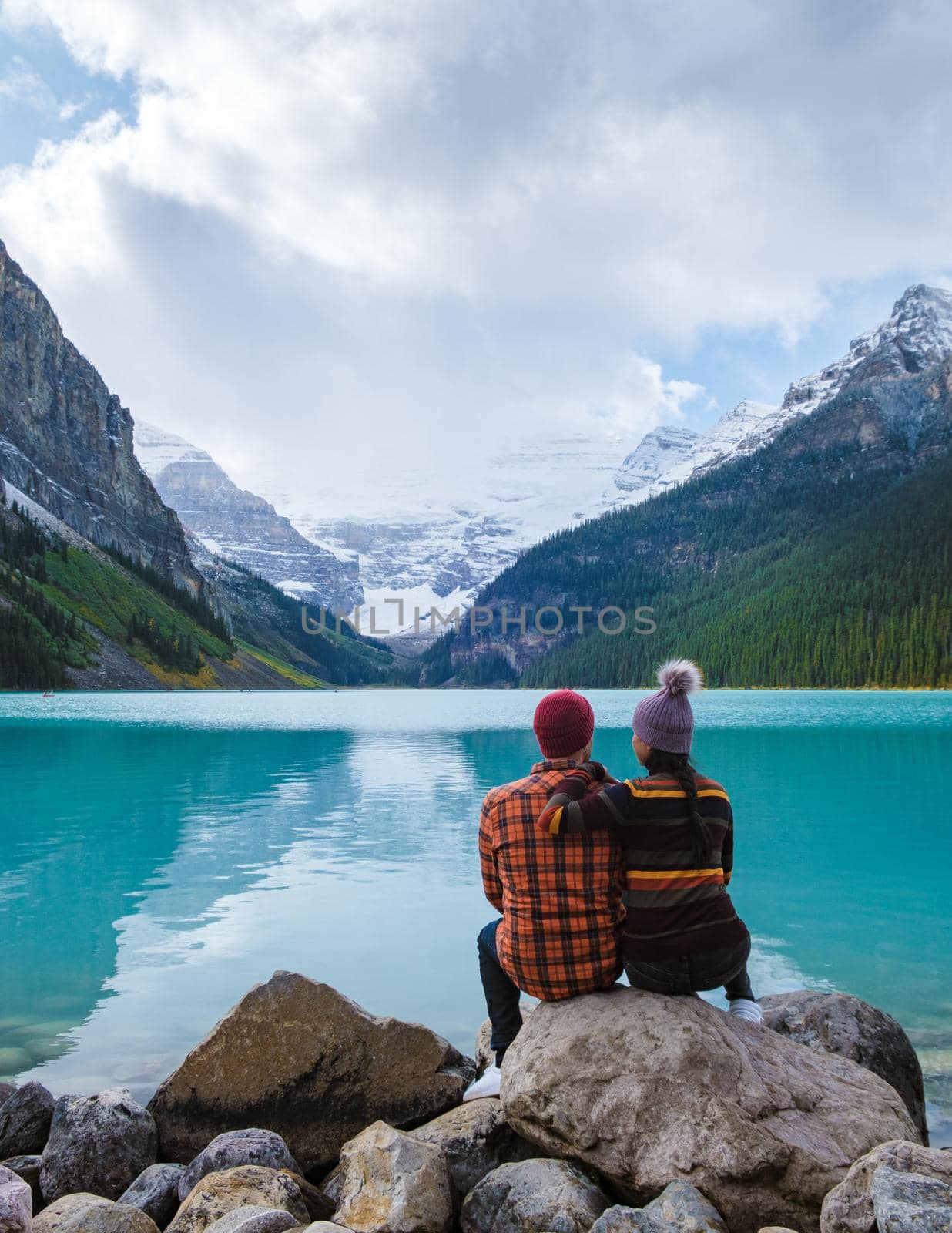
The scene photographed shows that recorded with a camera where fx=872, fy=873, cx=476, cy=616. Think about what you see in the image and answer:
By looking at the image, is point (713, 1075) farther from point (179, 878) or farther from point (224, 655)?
point (224, 655)

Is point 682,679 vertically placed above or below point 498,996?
above

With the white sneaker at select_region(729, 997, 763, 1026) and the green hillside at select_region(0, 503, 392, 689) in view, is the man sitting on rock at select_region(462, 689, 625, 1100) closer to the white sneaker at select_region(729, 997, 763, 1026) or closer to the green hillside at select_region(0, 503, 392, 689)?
the white sneaker at select_region(729, 997, 763, 1026)

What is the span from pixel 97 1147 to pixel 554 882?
12.8 feet

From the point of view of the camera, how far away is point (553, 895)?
5.62 m

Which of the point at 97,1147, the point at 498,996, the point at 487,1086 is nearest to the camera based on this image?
the point at 97,1147

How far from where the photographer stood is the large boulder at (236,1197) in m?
4.96

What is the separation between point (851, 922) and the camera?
13.9 metres

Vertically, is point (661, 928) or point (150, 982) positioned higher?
point (661, 928)

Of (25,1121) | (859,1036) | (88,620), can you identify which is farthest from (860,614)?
(25,1121)

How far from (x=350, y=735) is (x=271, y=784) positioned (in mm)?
26566

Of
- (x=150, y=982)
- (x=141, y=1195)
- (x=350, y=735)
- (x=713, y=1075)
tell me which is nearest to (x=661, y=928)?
(x=713, y=1075)

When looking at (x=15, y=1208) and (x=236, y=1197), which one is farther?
(x=236, y=1197)

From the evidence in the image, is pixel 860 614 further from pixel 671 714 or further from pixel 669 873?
pixel 669 873

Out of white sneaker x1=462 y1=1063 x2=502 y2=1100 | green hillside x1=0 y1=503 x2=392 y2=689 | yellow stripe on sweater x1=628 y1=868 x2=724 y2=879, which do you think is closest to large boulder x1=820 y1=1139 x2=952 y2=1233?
yellow stripe on sweater x1=628 y1=868 x2=724 y2=879
